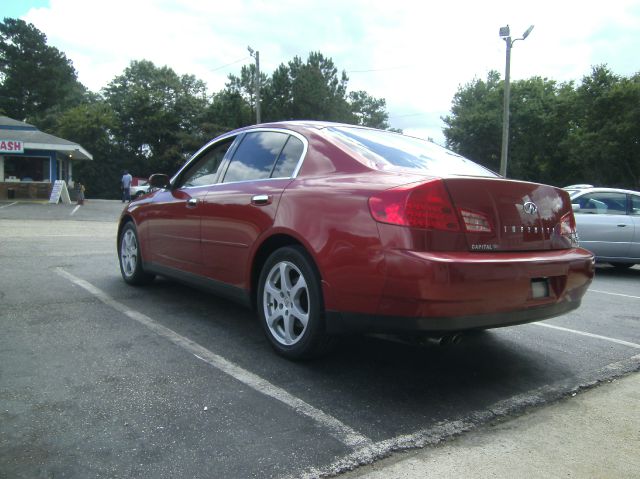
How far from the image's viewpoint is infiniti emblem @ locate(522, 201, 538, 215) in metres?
3.31

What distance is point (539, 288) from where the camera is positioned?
3254 millimetres

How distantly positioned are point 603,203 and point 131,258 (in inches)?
312

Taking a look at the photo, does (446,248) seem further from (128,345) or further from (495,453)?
(128,345)

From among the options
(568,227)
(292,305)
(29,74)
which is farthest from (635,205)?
(29,74)

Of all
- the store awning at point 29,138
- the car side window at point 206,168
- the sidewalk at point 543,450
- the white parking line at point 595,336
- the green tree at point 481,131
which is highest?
the green tree at point 481,131

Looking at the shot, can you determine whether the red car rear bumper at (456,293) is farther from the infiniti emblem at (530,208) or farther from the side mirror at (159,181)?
the side mirror at (159,181)

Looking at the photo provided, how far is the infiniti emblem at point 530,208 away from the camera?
331cm

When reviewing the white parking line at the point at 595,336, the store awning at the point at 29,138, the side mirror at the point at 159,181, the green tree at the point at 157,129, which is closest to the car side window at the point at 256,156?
the side mirror at the point at 159,181

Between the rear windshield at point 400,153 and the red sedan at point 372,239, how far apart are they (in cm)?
2

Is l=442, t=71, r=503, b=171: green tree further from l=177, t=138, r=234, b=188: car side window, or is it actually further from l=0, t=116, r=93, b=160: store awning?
l=177, t=138, r=234, b=188: car side window

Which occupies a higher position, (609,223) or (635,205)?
(635,205)

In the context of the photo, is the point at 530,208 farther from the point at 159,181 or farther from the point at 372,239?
the point at 159,181

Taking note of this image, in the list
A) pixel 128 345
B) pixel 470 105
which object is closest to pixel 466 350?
pixel 128 345

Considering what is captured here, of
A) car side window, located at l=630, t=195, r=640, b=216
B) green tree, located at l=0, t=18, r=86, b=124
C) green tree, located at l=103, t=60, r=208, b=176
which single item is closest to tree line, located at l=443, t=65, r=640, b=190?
car side window, located at l=630, t=195, r=640, b=216
